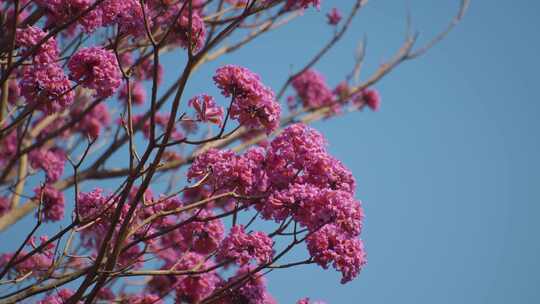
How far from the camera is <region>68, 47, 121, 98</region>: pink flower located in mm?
3308

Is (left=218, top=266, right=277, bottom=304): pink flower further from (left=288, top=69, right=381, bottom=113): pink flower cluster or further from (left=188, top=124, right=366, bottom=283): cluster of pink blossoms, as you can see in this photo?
(left=288, top=69, right=381, bottom=113): pink flower cluster

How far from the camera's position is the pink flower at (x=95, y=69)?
3.31 m

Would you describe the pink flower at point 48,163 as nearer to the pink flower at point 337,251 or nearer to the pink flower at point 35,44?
the pink flower at point 35,44

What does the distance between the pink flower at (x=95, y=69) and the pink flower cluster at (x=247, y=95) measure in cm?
70

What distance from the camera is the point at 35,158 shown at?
7031 millimetres

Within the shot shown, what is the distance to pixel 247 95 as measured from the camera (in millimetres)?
3240

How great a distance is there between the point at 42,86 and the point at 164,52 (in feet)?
13.1

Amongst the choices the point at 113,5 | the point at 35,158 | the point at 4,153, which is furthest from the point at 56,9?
the point at 4,153

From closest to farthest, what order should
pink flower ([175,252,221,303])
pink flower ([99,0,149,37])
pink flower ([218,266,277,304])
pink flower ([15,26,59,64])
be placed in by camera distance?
pink flower ([15,26,59,64]), pink flower ([99,0,149,37]), pink flower ([218,266,277,304]), pink flower ([175,252,221,303])

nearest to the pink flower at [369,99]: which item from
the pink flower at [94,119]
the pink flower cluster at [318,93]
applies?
the pink flower cluster at [318,93]

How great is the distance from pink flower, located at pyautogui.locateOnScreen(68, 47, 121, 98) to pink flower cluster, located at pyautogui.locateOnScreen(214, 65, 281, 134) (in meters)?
0.70

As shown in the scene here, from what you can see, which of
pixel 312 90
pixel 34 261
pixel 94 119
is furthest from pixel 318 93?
pixel 34 261

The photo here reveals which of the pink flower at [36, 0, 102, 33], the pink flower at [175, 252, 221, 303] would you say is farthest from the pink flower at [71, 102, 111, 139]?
the pink flower at [36, 0, 102, 33]

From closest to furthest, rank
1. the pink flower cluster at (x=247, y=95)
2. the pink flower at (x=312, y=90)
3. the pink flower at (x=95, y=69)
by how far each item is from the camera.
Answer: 1. the pink flower cluster at (x=247, y=95)
2. the pink flower at (x=95, y=69)
3. the pink flower at (x=312, y=90)
